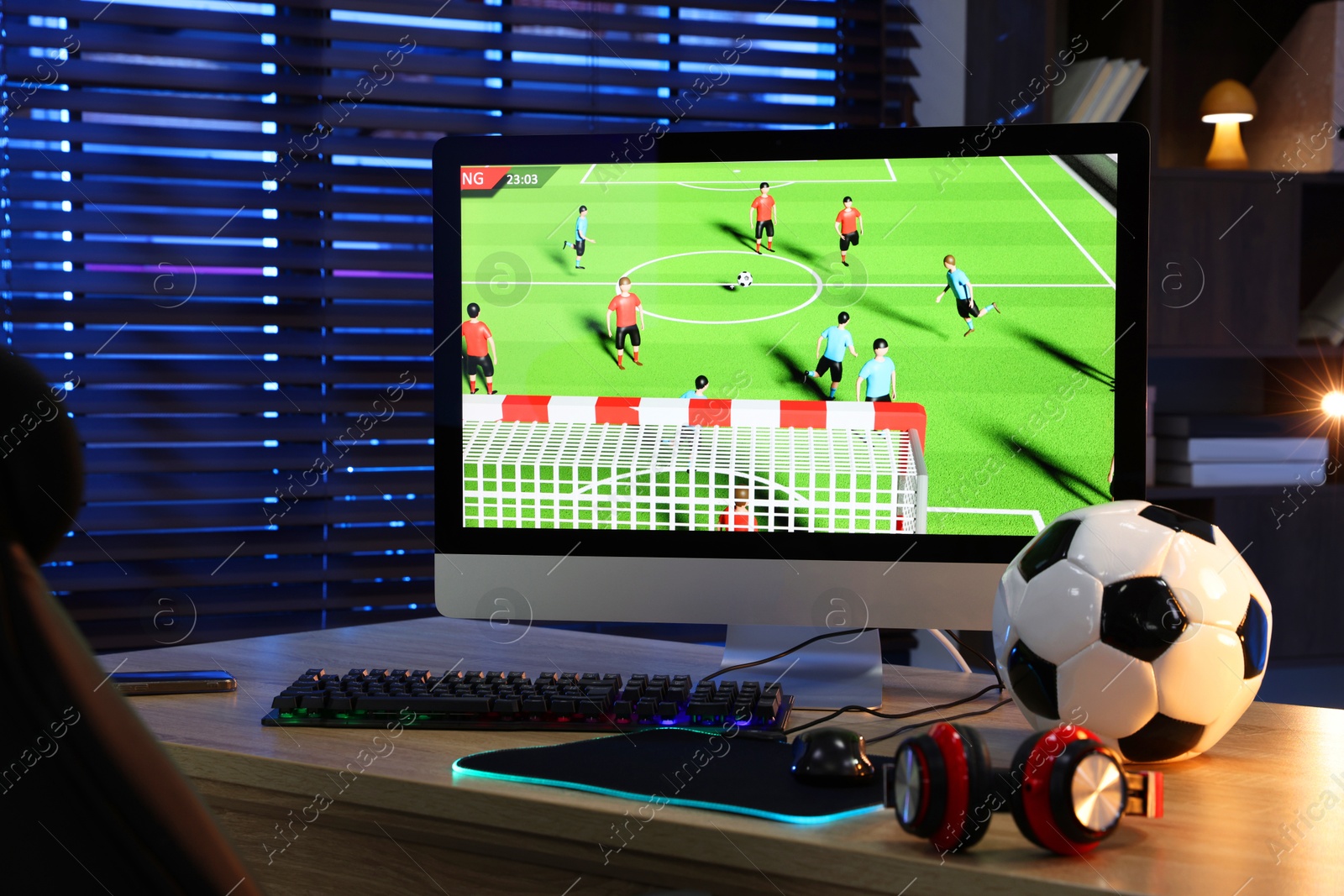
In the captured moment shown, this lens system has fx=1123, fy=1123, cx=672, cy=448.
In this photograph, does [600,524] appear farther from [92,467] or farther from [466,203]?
[92,467]

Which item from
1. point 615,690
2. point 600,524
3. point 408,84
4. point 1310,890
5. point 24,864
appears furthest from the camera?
point 408,84

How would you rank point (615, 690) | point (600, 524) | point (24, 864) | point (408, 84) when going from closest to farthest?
1. point (24, 864)
2. point (615, 690)
3. point (600, 524)
4. point (408, 84)

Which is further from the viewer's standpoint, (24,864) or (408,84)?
→ (408,84)

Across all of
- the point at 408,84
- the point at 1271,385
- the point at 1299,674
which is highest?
the point at 408,84

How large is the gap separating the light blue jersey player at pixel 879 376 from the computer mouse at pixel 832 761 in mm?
409

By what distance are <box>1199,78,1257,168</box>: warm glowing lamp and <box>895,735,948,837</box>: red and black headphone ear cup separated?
74.8 inches

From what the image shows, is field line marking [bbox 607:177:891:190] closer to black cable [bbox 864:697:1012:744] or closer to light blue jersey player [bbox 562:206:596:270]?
light blue jersey player [bbox 562:206:596:270]

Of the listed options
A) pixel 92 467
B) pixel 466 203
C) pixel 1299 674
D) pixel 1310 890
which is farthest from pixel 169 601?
pixel 1299 674

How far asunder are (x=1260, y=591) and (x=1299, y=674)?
1.48 m

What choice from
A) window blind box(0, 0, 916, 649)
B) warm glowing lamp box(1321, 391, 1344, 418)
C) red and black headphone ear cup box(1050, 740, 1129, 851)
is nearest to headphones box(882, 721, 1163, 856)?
red and black headphone ear cup box(1050, 740, 1129, 851)

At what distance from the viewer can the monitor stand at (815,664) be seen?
3.60ft

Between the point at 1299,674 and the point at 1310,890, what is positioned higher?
the point at 1310,890

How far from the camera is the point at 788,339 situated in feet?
3.76

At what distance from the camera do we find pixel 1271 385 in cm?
227
